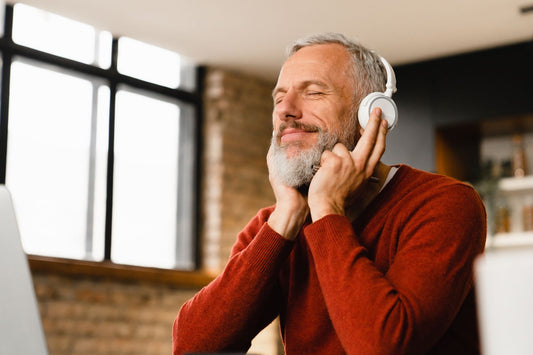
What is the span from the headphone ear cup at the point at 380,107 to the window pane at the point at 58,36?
3462 millimetres

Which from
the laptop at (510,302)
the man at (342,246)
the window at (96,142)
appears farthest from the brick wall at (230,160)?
the laptop at (510,302)

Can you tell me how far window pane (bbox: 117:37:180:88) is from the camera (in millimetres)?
5160

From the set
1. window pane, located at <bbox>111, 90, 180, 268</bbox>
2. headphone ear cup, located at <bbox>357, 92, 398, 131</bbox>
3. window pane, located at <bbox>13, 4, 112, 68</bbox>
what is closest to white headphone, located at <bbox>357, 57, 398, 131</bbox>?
headphone ear cup, located at <bbox>357, 92, 398, 131</bbox>

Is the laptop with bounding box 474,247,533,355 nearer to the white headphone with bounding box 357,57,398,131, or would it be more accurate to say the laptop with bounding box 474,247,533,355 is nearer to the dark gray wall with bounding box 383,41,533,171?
the white headphone with bounding box 357,57,398,131

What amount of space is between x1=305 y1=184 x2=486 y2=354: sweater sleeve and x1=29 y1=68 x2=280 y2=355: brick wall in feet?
11.3

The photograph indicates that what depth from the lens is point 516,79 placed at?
521cm

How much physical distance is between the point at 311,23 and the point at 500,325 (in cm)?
451

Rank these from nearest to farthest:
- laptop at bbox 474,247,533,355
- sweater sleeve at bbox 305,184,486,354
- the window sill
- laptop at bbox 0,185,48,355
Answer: laptop at bbox 474,247,533,355 < laptop at bbox 0,185,48,355 < sweater sleeve at bbox 305,184,486,354 < the window sill

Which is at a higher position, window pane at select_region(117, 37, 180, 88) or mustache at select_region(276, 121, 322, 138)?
window pane at select_region(117, 37, 180, 88)

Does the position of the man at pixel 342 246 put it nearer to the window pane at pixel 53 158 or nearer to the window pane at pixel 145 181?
the window pane at pixel 53 158

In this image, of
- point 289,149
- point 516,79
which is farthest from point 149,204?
point 289,149

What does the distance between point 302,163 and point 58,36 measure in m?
3.58

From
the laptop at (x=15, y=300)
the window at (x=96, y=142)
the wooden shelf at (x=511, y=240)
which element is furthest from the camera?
the wooden shelf at (x=511, y=240)

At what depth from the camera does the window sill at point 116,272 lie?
437 centimetres
